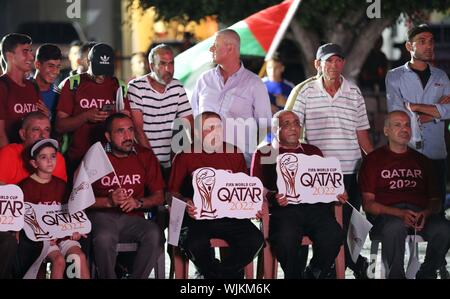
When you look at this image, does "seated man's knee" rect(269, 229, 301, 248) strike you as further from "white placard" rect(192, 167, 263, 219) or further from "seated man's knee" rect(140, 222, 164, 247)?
"seated man's knee" rect(140, 222, 164, 247)

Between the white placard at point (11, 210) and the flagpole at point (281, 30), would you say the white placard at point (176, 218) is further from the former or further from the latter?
the flagpole at point (281, 30)

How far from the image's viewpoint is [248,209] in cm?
912

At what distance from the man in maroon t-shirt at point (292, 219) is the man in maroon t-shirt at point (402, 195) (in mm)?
314

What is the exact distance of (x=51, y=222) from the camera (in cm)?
879

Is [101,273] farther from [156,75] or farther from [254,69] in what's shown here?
[254,69]

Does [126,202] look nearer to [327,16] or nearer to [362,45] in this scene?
[327,16]

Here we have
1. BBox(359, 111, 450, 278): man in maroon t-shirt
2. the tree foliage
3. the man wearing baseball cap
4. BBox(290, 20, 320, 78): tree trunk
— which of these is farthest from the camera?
BBox(290, 20, 320, 78): tree trunk

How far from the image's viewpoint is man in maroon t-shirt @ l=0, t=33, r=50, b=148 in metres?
9.38

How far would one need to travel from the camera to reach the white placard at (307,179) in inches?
365

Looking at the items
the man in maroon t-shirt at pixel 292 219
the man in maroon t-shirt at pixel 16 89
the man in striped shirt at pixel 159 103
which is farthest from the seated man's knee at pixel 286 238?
the man in maroon t-shirt at pixel 16 89

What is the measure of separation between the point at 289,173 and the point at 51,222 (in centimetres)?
174

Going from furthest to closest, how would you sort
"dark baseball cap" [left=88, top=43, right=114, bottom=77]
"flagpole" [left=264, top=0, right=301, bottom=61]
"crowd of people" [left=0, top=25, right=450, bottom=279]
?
"flagpole" [left=264, top=0, right=301, bottom=61] < "dark baseball cap" [left=88, top=43, right=114, bottom=77] < "crowd of people" [left=0, top=25, right=450, bottom=279]

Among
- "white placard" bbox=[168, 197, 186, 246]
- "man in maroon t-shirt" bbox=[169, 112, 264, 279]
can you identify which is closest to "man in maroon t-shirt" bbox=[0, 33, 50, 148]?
"man in maroon t-shirt" bbox=[169, 112, 264, 279]
